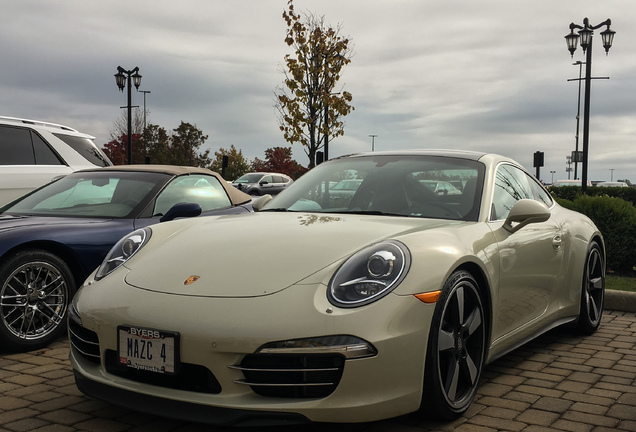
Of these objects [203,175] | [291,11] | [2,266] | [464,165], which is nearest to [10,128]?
[203,175]

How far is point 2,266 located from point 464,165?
123 inches

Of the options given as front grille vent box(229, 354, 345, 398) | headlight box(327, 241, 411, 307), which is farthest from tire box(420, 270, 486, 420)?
front grille vent box(229, 354, 345, 398)

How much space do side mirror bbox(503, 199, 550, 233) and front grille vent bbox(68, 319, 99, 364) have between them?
2.38 m

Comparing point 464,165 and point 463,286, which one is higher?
point 464,165

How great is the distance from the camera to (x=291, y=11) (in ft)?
75.5

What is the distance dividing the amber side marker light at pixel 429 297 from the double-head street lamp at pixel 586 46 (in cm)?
1734

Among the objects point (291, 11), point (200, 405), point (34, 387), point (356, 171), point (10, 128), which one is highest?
point (291, 11)

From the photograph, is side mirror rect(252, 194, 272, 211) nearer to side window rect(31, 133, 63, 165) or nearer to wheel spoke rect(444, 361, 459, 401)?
wheel spoke rect(444, 361, 459, 401)

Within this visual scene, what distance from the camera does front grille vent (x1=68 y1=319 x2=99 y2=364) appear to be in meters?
3.23

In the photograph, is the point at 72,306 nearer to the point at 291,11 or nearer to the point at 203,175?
the point at 203,175

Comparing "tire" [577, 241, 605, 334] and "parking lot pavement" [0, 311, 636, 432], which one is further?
"tire" [577, 241, 605, 334]

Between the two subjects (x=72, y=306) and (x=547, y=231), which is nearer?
(x=72, y=306)

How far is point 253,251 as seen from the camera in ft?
11.1

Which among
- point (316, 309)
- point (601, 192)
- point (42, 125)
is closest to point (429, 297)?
point (316, 309)
